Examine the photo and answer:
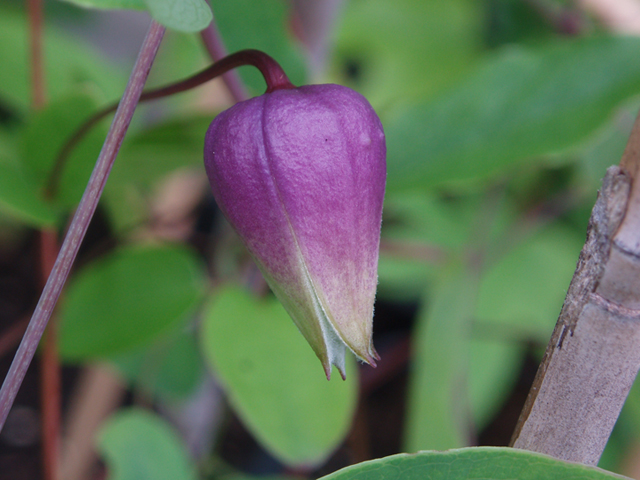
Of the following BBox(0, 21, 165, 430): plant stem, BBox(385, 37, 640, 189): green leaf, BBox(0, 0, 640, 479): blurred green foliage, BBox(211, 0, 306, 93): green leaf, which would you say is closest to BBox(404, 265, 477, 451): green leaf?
BBox(0, 0, 640, 479): blurred green foliage

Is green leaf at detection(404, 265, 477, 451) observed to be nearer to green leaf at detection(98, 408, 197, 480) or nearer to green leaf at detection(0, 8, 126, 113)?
green leaf at detection(98, 408, 197, 480)

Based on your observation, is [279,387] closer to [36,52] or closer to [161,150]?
[161,150]

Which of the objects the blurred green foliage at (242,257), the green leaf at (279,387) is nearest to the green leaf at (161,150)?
the blurred green foliage at (242,257)

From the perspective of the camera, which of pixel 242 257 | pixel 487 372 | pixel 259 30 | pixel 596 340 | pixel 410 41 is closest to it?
pixel 596 340

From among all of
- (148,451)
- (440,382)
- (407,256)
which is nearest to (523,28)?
(407,256)

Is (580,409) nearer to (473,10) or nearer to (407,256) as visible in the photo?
(407,256)

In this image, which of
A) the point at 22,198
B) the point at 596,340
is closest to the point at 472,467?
the point at 596,340
